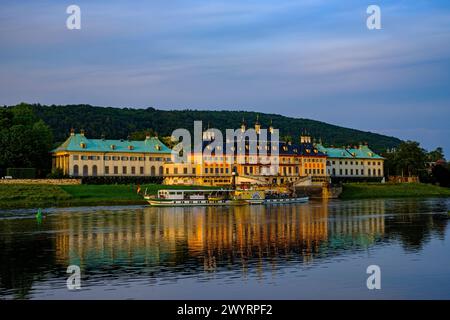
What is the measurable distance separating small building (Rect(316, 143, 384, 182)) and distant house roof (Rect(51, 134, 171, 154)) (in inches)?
1411

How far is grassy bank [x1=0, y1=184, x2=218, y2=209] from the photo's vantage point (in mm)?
90562

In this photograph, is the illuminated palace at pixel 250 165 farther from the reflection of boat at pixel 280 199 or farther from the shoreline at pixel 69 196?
the reflection of boat at pixel 280 199

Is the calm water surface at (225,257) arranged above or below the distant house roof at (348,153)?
below

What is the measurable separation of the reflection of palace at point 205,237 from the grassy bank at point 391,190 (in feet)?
169

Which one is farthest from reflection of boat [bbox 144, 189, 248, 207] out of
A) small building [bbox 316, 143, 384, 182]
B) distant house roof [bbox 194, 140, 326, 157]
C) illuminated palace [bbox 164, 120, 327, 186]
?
small building [bbox 316, 143, 384, 182]

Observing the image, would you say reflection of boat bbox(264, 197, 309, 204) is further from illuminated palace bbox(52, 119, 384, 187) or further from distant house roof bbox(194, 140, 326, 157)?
distant house roof bbox(194, 140, 326, 157)

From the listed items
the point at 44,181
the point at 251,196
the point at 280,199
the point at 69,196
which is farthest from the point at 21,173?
the point at 280,199

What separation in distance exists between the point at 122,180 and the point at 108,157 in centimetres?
611

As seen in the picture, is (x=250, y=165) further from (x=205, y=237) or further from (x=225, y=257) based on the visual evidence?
(x=225, y=257)

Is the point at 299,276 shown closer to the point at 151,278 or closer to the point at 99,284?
the point at 151,278

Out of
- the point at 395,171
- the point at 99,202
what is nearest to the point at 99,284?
the point at 99,202

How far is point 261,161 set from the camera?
13262 cm

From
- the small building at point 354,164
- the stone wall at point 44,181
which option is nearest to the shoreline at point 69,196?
the stone wall at point 44,181

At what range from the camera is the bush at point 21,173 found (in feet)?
343
